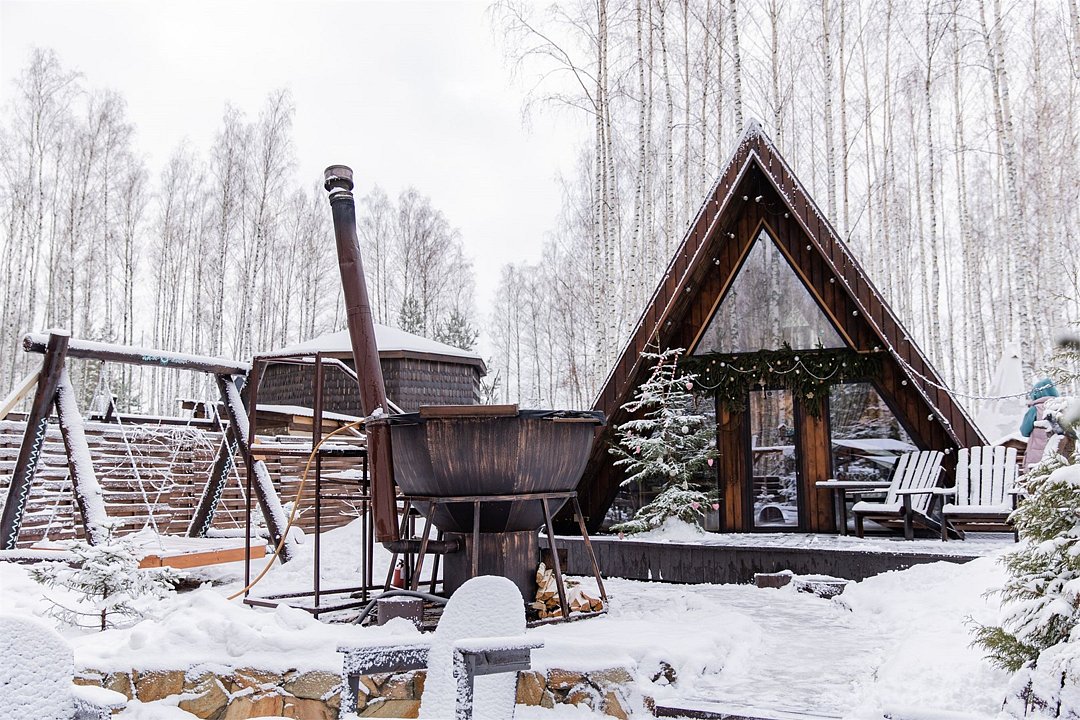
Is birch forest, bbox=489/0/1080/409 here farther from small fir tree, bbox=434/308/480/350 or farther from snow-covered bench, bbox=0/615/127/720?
snow-covered bench, bbox=0/615/127/720

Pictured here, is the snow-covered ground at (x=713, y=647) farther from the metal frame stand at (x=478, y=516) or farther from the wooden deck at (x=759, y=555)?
the wooden deck at (x=759, y=555)

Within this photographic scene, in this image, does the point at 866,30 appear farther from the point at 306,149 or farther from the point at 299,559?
the point at 306,149

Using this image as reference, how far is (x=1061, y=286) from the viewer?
1820cm

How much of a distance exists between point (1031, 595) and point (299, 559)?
6.29 metres

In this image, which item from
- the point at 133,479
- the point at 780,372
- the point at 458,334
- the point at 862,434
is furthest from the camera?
the point at 458,334

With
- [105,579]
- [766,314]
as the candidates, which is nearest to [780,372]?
[766,314]

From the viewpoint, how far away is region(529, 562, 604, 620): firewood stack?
571 centimetres

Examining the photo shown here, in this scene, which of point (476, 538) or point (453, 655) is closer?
point (453, 655)

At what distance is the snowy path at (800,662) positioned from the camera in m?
3.99

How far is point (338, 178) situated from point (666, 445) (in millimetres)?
5152

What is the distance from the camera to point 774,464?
34.3 ft

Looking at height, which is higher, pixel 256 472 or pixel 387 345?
pixel 387 345

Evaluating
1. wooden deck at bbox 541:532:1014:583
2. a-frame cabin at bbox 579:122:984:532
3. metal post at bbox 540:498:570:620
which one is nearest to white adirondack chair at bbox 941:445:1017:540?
wooden deck at bbox 541:532:1014:583

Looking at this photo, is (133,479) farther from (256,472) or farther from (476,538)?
(476,538)
